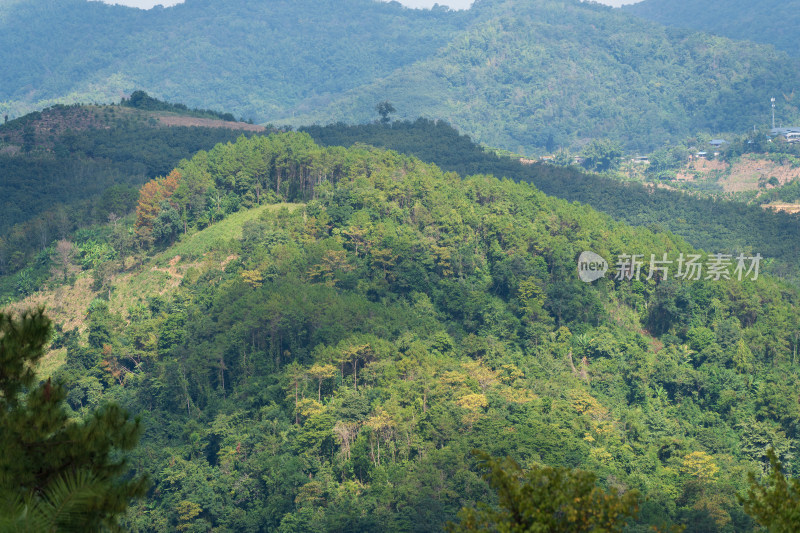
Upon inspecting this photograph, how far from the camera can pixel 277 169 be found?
5678 cm

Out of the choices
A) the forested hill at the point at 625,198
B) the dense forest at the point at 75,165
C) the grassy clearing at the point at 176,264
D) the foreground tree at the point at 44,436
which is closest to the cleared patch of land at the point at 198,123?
the dense forest at the point at 75,165

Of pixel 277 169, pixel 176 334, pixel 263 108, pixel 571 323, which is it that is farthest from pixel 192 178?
pixel 263 108

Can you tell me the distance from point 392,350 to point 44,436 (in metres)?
27.9

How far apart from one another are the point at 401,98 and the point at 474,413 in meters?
137

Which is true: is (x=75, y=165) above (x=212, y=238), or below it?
above

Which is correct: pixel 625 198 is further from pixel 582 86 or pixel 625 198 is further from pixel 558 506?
pixel 582 86

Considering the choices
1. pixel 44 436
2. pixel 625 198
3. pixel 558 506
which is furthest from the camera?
pixel 625 198

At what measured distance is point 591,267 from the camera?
171 ft

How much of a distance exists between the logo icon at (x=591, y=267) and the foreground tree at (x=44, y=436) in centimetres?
4008

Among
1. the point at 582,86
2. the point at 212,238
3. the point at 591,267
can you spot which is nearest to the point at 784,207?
the point at 591,267

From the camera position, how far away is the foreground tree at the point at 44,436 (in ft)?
41.7

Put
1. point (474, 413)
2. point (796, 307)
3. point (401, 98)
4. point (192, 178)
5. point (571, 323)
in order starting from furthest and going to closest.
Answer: point (401, 98) → point (192, 178) → point (796, 307) → point (571, 323) → point (474, 413)

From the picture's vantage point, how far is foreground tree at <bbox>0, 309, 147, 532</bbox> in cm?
1271

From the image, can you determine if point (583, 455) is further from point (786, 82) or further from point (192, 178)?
point (786, 82)
